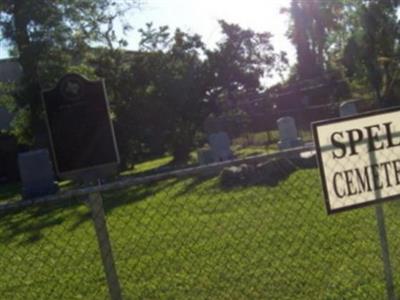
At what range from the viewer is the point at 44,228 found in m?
11.7

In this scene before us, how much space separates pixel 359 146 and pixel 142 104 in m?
23.1

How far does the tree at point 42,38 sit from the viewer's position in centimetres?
2622

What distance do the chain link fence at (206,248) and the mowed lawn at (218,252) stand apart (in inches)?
0.6

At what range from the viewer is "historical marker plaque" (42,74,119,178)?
4.46 metres

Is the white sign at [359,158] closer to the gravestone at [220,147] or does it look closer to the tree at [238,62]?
the gravestone at [220,147]

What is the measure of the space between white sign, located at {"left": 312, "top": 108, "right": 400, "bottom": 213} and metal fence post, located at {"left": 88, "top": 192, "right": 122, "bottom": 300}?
1486 mm

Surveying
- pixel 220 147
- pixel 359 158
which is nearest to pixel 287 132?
pixel 220 147

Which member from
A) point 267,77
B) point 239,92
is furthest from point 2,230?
point 267,77

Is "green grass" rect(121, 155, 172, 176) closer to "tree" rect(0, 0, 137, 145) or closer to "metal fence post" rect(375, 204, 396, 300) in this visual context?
"tree" rect(0, 0, 137, 145)

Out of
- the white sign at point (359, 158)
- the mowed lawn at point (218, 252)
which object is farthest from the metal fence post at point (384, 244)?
the mowed lawn at point (218, 252)

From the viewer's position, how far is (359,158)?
4.08 meters

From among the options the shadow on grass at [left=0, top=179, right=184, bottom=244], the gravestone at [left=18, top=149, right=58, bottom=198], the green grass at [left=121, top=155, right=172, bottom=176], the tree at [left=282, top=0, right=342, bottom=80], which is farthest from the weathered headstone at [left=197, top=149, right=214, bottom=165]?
the tree at [left=282, top=0, right=342, bottom=80]

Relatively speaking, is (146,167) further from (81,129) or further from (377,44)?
(81,129)

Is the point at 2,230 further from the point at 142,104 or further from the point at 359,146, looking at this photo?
the point at 142,104
